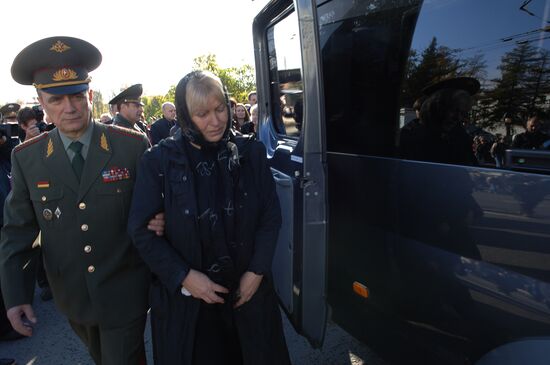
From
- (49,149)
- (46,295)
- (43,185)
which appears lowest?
(46,295)

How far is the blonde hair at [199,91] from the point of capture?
4.82 ft

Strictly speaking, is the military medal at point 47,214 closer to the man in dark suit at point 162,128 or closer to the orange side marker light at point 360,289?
the orange side marker light at point 360,289

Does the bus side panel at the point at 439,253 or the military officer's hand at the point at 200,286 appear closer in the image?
the bus side panel at the point at 439,253

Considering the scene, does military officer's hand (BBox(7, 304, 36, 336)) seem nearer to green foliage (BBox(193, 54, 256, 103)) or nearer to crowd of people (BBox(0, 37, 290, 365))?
crowd of people (BBox(0, 37, 290, 365))

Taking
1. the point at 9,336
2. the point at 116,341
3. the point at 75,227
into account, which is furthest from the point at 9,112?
the point at 116,341

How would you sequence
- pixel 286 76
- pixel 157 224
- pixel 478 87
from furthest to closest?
pixel 286 76 < pixel 157 224 < pixel 478 87

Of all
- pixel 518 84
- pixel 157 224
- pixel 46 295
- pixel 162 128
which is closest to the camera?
pixel 518 84

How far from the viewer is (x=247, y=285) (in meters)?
1.60

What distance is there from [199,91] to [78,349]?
272 centimetres

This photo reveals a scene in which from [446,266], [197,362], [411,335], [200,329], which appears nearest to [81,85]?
[200,329]

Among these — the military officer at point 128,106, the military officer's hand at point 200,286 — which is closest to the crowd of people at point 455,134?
the military officer's hand at point 200,286

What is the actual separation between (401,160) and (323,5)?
3.38ft

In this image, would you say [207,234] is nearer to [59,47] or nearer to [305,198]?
[305,198]

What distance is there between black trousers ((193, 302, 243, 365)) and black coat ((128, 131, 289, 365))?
0.23ft
